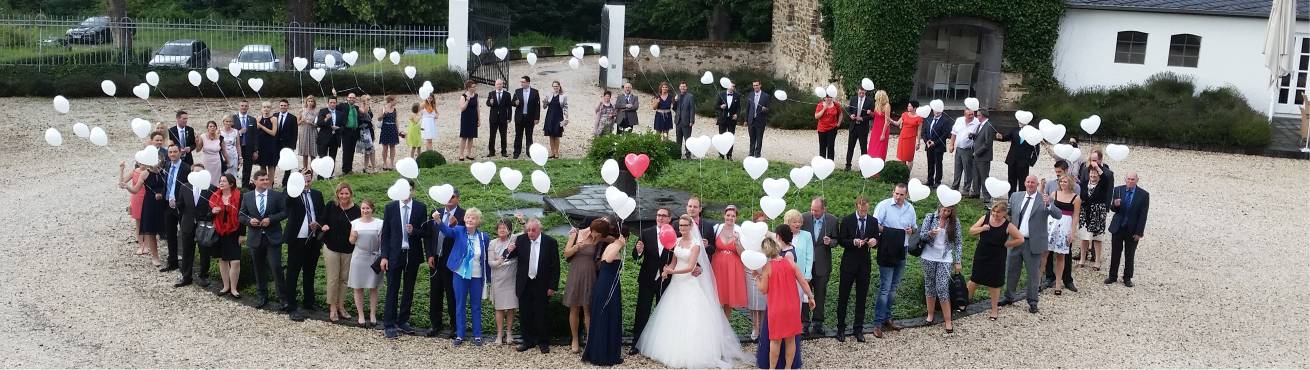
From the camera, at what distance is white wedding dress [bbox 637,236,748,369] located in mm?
10789

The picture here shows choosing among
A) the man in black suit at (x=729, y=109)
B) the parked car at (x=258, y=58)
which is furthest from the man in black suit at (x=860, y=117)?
the parked car at (x=258, y=58)

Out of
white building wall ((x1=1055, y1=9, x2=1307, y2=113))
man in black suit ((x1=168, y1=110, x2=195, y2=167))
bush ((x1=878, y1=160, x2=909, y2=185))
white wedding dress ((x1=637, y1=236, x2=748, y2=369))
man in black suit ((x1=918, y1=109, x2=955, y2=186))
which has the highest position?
white building wall ((x1=1055, y1=9, x2=1307, y2=113))

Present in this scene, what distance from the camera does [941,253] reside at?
39.7 ft

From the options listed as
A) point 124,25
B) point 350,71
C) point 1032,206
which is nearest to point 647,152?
point 1032,206

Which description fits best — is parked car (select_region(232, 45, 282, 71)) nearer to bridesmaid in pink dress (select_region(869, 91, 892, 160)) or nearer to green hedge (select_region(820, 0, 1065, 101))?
green hedge (select_region(820, 0, 1065, 101))

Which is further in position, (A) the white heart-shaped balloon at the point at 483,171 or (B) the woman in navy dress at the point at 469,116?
(B) the woman in navy dress at the point at 469,116

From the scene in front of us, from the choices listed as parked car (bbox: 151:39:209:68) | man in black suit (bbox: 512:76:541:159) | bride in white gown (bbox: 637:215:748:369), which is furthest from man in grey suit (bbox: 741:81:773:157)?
parked car (bbox: 151:39:209:68)

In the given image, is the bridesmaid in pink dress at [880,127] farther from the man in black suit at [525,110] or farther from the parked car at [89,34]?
the parked car at [89,34]

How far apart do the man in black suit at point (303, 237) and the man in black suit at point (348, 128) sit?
632cm

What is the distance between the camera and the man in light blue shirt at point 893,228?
1191cm

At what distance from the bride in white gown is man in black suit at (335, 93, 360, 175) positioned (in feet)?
28.2

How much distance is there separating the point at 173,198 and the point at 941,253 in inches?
292

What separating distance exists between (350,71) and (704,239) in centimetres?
1806

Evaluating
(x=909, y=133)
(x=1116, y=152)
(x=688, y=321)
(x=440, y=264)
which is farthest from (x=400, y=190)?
(x=909, y=133)
